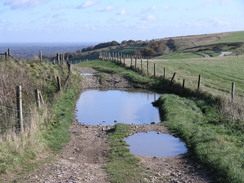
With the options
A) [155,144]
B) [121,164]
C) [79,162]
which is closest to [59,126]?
[79,162]

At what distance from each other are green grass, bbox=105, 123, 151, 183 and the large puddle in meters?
4.51

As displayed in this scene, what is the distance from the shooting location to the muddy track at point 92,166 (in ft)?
31.2

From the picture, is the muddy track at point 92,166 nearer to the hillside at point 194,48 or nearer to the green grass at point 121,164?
the green grass at point 121,164

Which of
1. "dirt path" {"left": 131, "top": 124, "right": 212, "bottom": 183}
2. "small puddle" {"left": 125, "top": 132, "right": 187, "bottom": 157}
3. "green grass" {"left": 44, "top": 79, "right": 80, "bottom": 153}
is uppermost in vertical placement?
"green grass" {"left": 44, "top": 79, "right": 80, "bottom": 153}

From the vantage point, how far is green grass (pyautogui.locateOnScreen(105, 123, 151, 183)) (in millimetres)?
9797

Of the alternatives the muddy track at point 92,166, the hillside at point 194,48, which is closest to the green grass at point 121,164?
the muddy track at point 92,166

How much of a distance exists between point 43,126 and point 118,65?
110ft

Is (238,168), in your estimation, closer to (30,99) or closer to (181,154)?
(181,154)

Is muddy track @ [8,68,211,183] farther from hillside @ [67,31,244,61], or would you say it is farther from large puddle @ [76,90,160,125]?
hillside @ [67,31,244,61]

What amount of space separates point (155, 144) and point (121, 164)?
3762 millimetres

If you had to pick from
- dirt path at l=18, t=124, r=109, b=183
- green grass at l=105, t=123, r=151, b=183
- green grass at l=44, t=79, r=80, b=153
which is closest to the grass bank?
green grass at l=44, t=79, r=80, b=153

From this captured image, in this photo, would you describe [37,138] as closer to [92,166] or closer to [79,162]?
[79,162]

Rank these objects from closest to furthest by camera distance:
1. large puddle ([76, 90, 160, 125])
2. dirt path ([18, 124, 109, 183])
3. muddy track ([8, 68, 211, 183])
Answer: dirt path ([18, 124, 109, 183])
muddy track ([8, 68, 211, 183])
large puddle ([76, 90, 160, 125])

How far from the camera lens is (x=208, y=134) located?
46.1 feet
